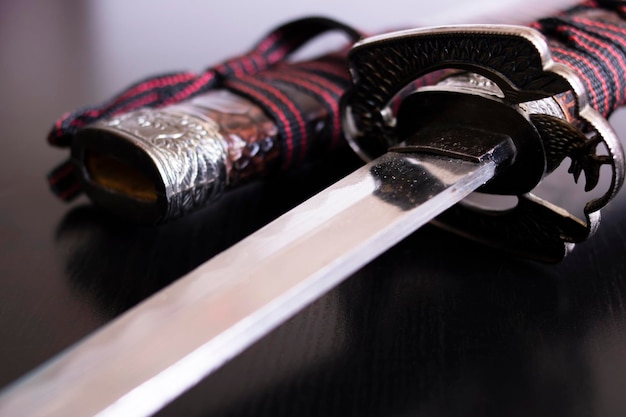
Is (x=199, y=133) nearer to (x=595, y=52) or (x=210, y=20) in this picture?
(x=595, y=52)

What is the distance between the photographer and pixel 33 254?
31.4 inches

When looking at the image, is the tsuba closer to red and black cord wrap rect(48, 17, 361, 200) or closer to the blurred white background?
red and black cord wrap rect(48, 17, 361, 200)

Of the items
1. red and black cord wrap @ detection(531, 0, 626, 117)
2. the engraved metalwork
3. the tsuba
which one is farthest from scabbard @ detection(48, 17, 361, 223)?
red and black cord wrap @ detection(531, 0, 626, 117)

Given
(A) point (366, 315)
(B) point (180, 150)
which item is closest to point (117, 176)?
(B) point (180, 150)

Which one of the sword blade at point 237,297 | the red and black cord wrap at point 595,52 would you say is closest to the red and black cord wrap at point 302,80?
the red and black cord wrap at point 595,52

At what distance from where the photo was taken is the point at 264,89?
92 cm

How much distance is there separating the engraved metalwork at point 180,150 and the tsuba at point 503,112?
148mm

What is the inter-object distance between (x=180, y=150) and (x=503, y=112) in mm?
307

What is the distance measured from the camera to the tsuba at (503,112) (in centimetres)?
66

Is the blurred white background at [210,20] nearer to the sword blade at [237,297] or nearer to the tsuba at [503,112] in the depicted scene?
the tsuba at [503,112]

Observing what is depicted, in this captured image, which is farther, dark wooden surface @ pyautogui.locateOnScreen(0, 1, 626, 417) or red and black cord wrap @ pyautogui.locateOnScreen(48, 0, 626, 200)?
red and black cord wrap @ pyautogui.locateOnScreen(48, 0, 626, 200)

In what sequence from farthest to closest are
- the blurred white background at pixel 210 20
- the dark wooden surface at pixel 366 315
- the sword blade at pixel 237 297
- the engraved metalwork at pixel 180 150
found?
the blurred white background at pixel 210 20, the engraved metalwork at pixel 180 150, the dark wooden surface at pixel 366 315, the sword blade at pixel 237 297

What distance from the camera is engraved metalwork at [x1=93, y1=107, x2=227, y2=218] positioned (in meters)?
0.75

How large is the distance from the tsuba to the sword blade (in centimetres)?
6
